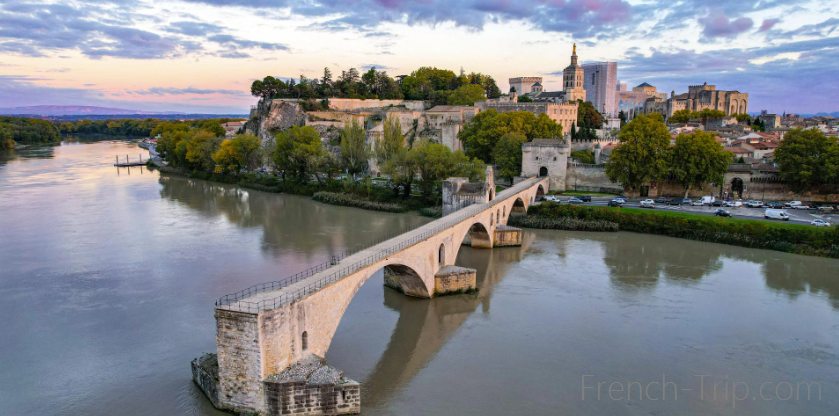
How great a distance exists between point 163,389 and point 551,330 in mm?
8175

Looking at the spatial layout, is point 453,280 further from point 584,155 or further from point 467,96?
point 467,96

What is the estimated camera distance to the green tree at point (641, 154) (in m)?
28.3

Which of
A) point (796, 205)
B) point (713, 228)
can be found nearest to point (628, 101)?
point (796, 205)

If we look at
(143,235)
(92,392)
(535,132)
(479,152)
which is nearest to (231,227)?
(143,235)

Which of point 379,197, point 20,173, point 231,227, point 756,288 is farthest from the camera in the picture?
point 20,173

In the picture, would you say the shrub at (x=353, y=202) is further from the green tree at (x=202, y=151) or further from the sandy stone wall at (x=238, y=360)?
the sandy stone wall at (x=238, y=360)

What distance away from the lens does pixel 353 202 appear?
29625 millimetres

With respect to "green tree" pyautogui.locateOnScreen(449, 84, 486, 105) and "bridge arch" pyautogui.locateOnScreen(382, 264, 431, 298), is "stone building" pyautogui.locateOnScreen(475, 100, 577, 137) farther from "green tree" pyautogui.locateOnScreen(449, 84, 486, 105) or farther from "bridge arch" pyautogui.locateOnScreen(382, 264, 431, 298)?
"bridge arch" pyautogui.locateOnScreen(382, 264, 431, 298)

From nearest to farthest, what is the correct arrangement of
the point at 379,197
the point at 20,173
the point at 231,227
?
the point at 231,227
the point at 379,197
the point at 20,173

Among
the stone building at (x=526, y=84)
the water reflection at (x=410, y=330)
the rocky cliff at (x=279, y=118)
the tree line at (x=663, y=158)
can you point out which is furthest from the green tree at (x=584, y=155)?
the stone building at (x=526, y=84)

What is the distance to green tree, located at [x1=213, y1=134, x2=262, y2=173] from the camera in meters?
38.2

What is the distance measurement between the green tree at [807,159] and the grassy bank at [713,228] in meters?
6.65

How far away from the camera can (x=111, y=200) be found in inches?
1190

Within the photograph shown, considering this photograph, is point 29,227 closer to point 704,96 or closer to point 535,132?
point 535,132
